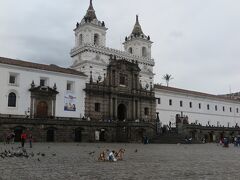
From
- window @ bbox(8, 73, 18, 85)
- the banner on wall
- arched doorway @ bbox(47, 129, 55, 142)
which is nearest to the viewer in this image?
arched doorway @ bbox(47, 129, 55, 142)

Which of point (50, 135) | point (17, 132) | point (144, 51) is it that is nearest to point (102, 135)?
point (50, 135)

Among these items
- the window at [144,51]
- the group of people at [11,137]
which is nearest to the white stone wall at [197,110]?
the window at [144,51]

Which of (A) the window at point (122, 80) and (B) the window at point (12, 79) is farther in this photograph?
(A) the window at point (122, 80)

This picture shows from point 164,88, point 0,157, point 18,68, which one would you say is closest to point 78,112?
point 18,68

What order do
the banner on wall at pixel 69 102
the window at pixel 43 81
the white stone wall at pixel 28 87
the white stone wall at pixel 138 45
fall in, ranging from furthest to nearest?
the white stone wall at pixel 138 45
the banner on wall at pixel 69 102
the window at pixel 43 81
the white stone wall at pixel 28 87

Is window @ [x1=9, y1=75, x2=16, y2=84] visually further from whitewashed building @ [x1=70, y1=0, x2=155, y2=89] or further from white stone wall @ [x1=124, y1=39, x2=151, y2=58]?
white stone wall @ [x1=124, y1=39, x2=151, y2=58]

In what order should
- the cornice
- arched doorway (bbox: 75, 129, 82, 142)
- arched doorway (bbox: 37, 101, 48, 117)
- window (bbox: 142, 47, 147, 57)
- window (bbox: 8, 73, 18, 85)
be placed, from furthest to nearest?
window (bbox: 142, 47, 147, 57) < the cornice < arched doorway (bbox: 75, 129, 82, 142) < arched doorway (bbox: 37, 101, 48, 117) < window (bbox: 8, 73, 18, 85)

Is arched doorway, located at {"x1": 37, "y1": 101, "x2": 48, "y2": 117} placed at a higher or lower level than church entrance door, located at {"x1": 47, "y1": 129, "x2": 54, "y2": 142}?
higher

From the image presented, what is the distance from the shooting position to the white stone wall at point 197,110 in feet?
206

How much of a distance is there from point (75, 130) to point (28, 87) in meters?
8.71

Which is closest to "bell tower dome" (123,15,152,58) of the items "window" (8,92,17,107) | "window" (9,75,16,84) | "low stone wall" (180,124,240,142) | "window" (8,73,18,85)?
"low stone wall" (180,124,240,142)

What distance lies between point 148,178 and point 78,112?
38.6m

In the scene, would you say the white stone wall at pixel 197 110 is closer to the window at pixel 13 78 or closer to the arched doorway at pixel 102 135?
the arched doorway at pixel 102 135

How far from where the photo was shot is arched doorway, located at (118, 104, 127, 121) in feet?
182
